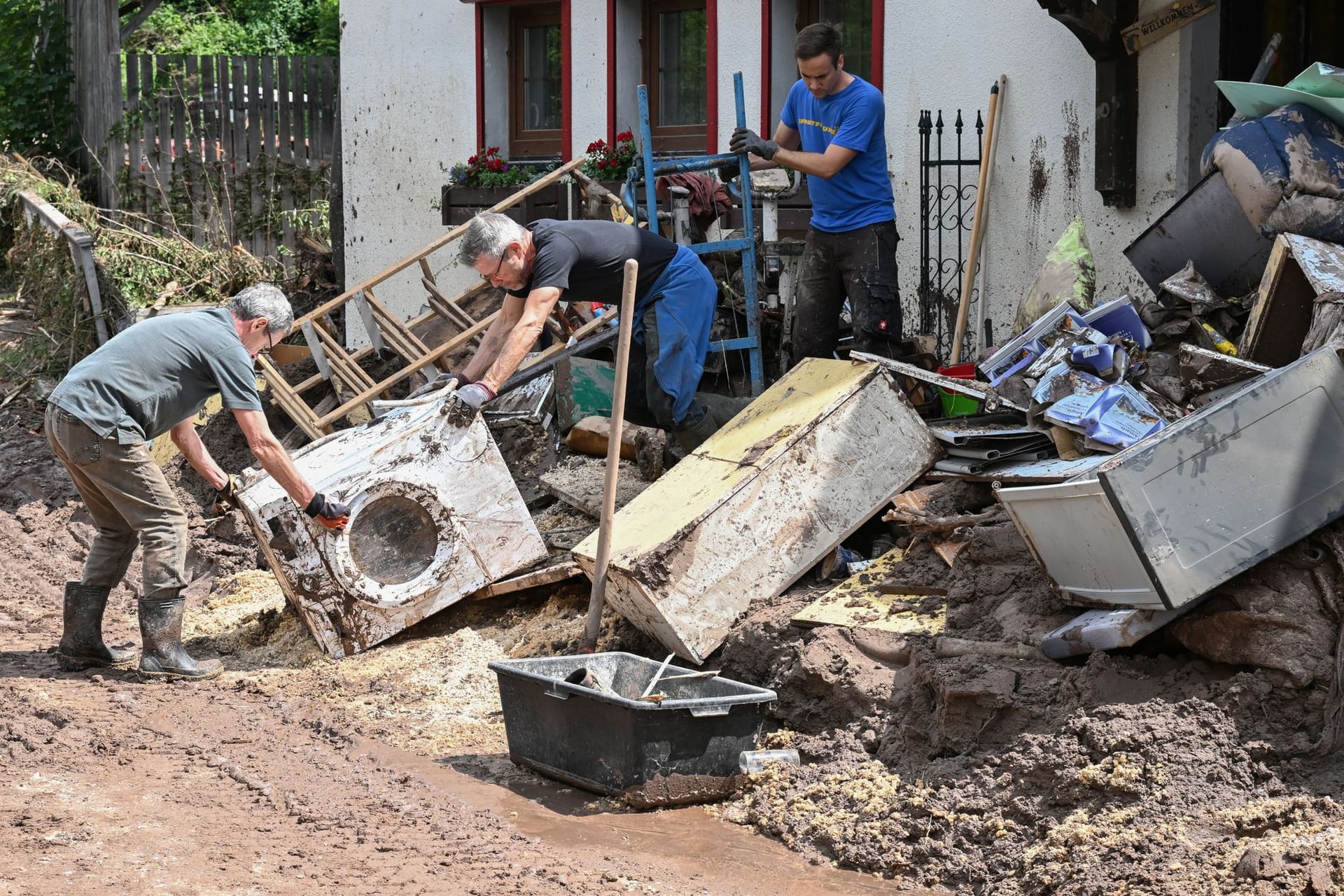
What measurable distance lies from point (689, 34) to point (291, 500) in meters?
5.39

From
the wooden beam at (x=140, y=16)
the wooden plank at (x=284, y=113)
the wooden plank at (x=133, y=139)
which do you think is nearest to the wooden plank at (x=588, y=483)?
the wooden plank at (x=284, y=113)

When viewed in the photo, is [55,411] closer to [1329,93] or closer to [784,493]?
[784,493]

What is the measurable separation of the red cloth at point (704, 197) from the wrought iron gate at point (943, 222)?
3.83 feet

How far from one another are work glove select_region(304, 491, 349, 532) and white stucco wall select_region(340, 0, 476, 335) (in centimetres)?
520

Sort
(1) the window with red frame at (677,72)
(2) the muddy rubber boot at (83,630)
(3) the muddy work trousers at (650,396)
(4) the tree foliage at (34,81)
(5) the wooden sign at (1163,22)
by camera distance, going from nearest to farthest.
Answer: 1. (2) the muddy rubber boot at (83,630)
2. (3) the muddy work trousers at (650,396)
3. (5) the wooden sign at (1163,22)
4. (1) the window with red frame at (677,72)
5. (4) the tree foliage at (34,81)

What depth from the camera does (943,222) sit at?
834 centimetres

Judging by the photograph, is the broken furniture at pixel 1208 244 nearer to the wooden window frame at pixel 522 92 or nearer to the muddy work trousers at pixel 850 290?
the muddy work trousers at pixel 850 290

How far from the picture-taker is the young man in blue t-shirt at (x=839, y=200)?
22.8 ft

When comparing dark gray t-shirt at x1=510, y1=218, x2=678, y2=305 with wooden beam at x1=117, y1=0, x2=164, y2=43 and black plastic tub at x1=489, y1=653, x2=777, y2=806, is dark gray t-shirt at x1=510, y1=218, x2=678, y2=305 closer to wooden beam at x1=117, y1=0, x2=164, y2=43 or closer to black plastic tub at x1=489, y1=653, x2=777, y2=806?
black plastic tub at x1=489, y1=653, x2=777, y2=806

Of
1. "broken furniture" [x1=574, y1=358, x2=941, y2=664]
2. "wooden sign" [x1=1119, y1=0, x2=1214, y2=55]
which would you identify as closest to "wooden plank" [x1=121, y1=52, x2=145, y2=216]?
"broken furniture" [x1=574, y1=358, x2=941, y2=664]

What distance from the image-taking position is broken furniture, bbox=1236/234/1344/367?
5617mm

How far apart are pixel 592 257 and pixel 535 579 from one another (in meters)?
1.46

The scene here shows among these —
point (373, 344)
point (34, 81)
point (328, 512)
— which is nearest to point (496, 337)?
point (328, 512)

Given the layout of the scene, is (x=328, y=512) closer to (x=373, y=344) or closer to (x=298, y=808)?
(x=298, y=808)
